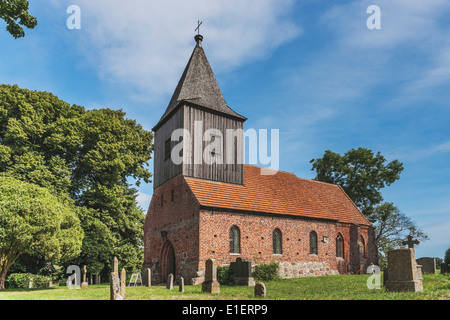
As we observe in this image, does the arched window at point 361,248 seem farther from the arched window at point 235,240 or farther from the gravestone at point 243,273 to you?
the gravestone at point 243,273

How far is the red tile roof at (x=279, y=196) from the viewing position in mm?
24125

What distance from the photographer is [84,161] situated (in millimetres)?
31500

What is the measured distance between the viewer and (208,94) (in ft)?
88.8

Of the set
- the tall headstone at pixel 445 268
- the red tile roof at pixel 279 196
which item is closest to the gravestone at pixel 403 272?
the red tile roof at pixel 279 196

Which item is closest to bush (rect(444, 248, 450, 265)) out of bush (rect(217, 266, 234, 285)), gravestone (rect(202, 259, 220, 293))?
bush (rect(217, 266, 234, 285))

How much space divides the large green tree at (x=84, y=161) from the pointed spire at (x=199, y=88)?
6.87m

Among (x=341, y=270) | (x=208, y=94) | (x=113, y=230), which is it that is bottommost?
(x=341, y=270)

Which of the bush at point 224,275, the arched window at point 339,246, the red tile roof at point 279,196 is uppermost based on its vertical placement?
the red tile roof at point 279,196

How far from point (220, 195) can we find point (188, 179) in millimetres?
2376

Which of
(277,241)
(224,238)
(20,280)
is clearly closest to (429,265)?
(277,241)

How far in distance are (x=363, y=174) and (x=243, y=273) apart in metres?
26.4

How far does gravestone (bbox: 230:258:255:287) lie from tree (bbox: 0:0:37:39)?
49.7ft

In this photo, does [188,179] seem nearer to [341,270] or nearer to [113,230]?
[113,230]

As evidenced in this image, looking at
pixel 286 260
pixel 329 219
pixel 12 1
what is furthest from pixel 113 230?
pixel 12 1
